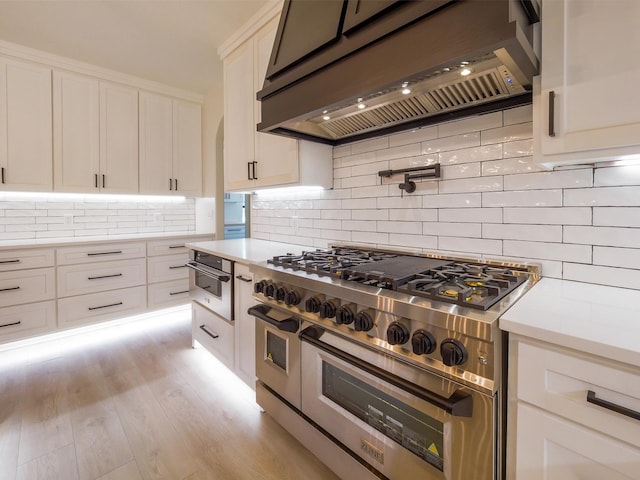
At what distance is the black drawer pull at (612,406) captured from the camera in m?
0.66

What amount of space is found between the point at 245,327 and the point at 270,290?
536 mm

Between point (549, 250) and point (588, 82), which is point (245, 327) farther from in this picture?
point (588, 82)

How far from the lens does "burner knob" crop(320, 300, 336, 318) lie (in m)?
1.21

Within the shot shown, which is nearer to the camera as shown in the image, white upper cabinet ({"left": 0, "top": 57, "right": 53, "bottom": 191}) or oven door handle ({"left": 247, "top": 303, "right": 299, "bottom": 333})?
oven door handle ({"left": 247, "top": 303, "right": 299, "bottom": 333})

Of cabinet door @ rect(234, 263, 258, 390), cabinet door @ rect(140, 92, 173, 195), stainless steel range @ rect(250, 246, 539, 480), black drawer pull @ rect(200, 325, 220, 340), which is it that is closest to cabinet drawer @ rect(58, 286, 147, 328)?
cabinet door @ rect(140, 92, 173, 195)

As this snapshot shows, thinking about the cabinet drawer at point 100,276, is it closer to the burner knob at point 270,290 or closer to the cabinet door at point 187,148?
the cabinet door at point 187,148

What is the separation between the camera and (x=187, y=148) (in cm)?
386

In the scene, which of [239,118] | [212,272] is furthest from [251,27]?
[212,272]

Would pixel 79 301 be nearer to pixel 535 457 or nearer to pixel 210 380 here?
pixel 210 380

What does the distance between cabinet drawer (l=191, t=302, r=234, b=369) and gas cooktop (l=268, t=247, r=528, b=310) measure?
80 centimetres

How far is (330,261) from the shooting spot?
1595 mm

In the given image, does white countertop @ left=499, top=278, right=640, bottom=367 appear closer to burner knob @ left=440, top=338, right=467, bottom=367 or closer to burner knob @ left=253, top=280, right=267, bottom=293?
burner knob @ left=440, top=338, right=467, bottom=367

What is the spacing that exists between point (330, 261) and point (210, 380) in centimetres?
140

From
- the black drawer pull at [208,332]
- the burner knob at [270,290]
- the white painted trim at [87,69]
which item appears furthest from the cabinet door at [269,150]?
the white painted trim at [87,69]
